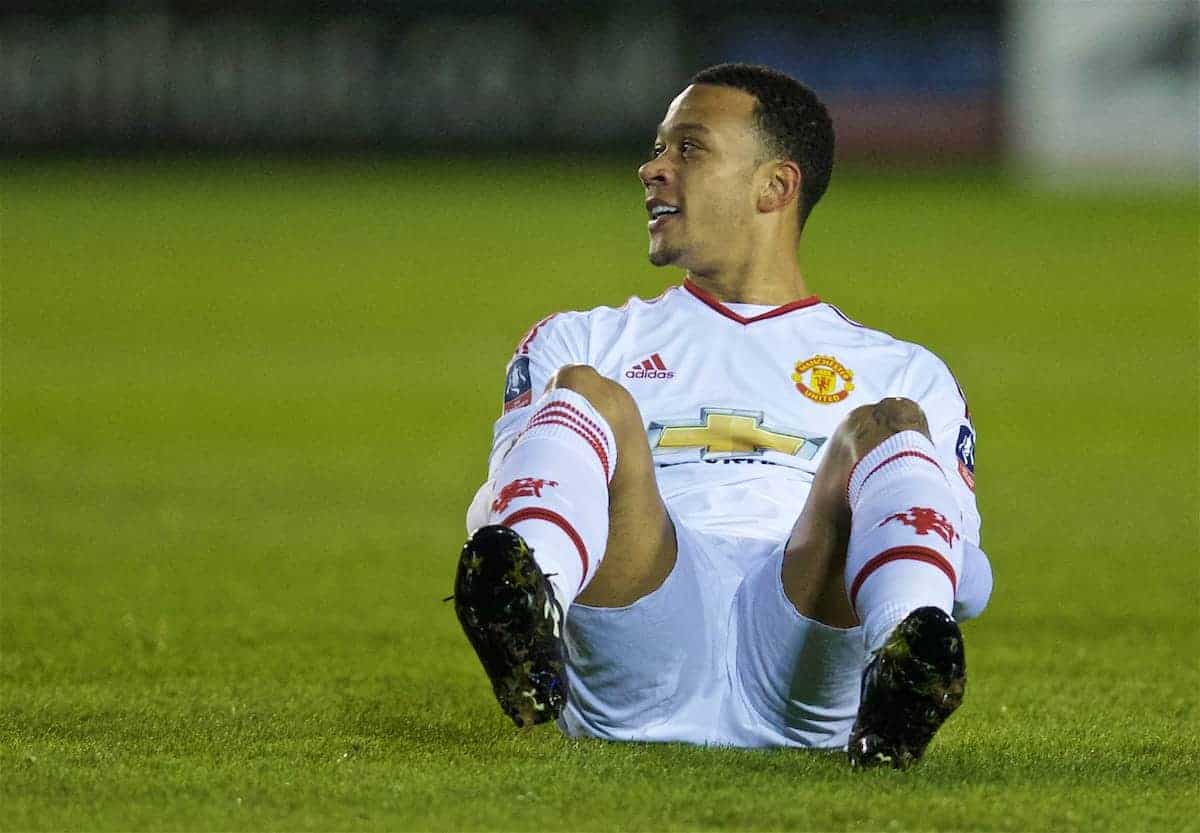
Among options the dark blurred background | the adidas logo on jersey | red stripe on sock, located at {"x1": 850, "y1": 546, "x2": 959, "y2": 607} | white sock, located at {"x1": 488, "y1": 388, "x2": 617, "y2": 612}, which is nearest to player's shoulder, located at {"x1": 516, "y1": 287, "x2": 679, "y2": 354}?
the adidas logo on jersey

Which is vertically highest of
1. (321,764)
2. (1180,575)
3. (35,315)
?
(321,764)

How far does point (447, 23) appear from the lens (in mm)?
16578

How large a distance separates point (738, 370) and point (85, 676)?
5.78 ft

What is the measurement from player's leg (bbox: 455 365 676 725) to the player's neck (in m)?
0.75

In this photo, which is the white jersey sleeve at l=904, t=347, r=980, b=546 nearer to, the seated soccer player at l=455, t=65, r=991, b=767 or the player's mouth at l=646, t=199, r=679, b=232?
the seated soccer player at l=455, t=65, r=991, b=767

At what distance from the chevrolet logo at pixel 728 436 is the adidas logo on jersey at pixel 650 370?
114mm

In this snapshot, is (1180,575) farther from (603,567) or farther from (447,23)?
(447,23)

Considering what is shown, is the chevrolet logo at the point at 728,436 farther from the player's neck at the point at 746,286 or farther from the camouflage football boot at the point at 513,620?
the camouflage football boot at the point at 513,620

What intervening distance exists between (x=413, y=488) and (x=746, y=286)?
4.16 m

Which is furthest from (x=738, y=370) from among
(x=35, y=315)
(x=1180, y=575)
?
(x=35, y=315)

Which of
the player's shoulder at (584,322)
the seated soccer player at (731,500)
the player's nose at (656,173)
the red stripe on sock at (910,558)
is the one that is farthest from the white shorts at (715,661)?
the player's nose at (656,173)

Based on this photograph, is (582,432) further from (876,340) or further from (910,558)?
(876,340)

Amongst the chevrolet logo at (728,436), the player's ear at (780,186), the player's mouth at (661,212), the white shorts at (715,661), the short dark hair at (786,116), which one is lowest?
the white shorts at (715,661)

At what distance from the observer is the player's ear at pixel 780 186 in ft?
14.1
